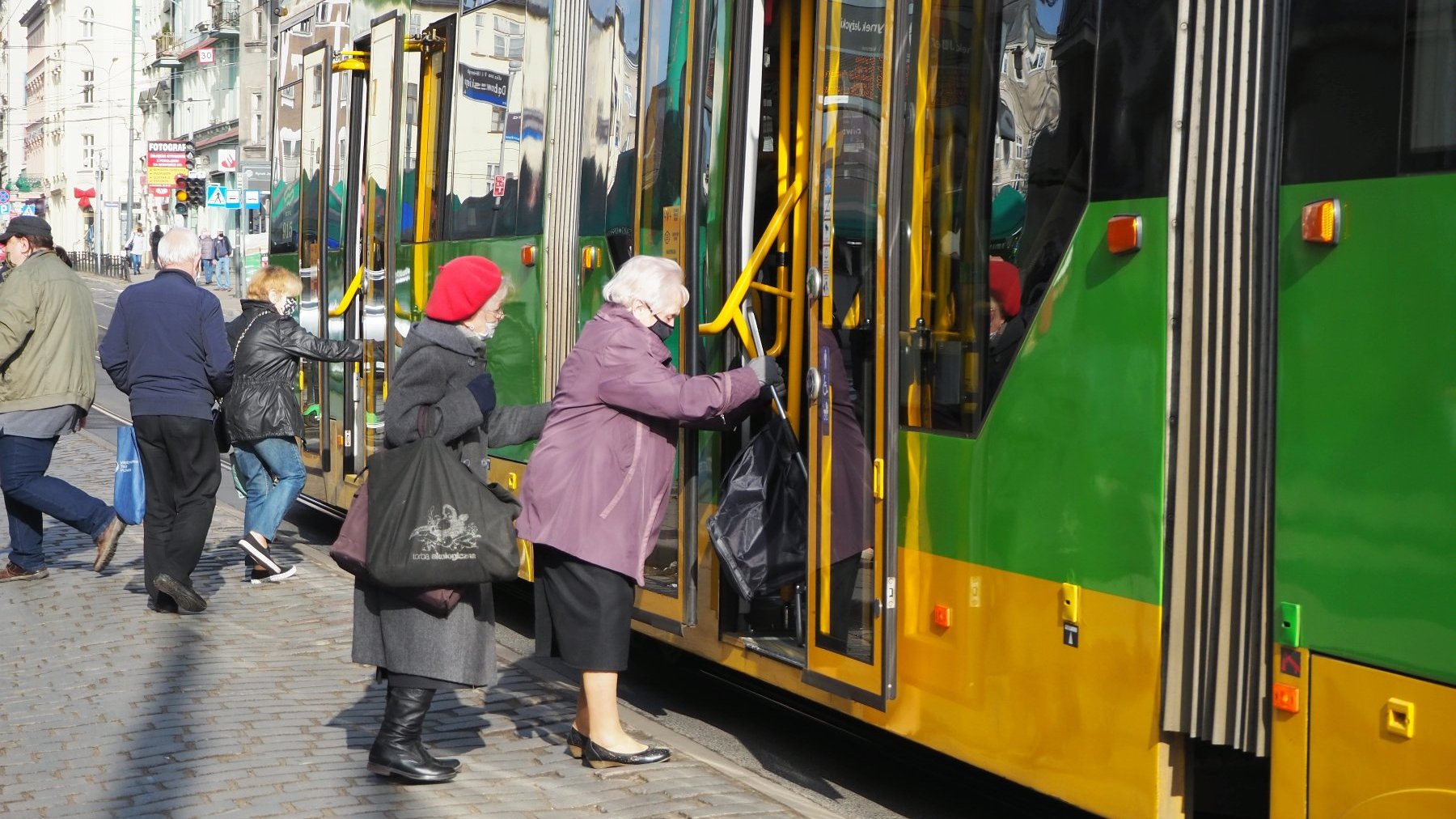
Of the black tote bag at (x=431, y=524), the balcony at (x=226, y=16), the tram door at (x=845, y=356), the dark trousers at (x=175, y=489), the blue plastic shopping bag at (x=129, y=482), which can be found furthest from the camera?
the balcony at (x=226, y=16)

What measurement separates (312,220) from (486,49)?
3.42m

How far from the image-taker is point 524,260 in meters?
7.79

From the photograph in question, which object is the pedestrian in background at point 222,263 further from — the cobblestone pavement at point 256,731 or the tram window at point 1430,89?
the tram window at point 1430,89

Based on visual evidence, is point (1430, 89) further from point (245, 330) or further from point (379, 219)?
point (245, 330)

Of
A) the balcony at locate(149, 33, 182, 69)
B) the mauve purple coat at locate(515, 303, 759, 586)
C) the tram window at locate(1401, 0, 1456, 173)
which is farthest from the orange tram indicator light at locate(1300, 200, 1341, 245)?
the balcony at locate(149, 33, 182, 69)

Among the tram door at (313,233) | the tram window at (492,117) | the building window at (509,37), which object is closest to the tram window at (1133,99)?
the tram window at (492,117)

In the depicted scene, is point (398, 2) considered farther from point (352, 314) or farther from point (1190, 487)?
point (1190, 487)

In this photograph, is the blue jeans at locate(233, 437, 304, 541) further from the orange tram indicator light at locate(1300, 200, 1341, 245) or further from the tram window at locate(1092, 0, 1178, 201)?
the orange tram indicator light at locate(1300, 200, 1341, 245)

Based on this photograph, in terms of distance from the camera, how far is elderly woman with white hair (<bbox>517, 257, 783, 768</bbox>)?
5395mm

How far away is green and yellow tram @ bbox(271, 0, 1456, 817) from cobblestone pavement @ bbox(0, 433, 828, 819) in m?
0.69

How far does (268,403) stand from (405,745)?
4.29m

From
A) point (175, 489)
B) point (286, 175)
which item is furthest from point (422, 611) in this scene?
point (286, 175)

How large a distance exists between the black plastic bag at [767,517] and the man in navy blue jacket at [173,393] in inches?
149

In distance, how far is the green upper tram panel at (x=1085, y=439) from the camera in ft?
13.2
